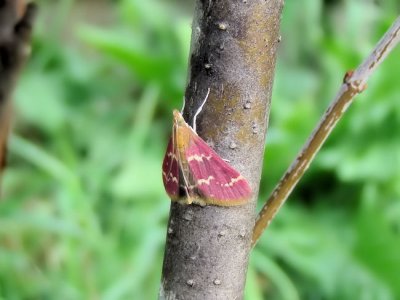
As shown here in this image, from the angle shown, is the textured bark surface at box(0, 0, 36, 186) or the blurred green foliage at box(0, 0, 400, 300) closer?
the textured bark surface at box(0, 0, 36, 186)

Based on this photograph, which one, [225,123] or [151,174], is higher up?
[225,123]

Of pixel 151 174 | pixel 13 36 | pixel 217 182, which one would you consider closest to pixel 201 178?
pixel 217 182

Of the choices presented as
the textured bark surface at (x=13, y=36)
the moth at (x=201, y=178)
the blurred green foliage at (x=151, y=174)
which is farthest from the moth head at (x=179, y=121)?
the blurred green foliage at (x=151, y=174)

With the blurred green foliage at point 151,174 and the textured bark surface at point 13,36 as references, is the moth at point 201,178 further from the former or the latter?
the blurred green foliage at point 151,174

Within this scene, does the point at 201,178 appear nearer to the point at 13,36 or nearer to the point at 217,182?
the point at 217,182

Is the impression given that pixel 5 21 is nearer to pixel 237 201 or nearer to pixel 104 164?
pixel 237 201

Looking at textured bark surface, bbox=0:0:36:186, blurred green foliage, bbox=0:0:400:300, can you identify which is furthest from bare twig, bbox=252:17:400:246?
blurred green foliage, bbox=0:0:400:300

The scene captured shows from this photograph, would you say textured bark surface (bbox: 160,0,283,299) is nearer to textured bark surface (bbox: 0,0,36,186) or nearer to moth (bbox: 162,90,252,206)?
moth (bbox: 162,90,252,206)
